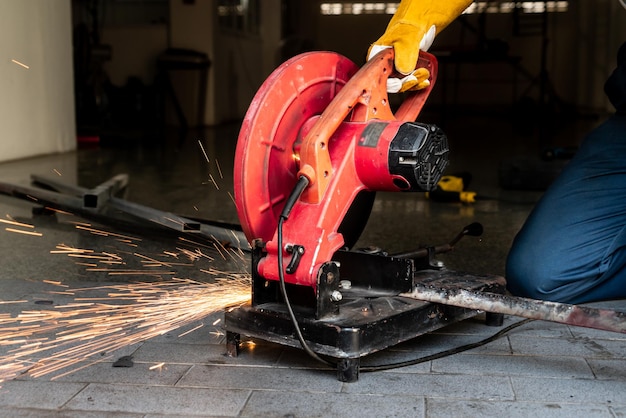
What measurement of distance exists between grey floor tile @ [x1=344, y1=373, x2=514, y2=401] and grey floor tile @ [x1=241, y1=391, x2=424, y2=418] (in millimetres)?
51

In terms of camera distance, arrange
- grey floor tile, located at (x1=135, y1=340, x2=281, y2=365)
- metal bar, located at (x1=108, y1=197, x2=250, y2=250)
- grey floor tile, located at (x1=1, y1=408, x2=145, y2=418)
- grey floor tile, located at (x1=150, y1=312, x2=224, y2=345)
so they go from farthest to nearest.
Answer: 1. metal bar, located at (x1=108, y1=197, x2=250, y2=250)
2. grey floor tile, located at (x1=150, y1=312, x2=224, y2=345)
3. grey floor tile, located at (x1=135, y1=340, x2=281, y2=365)
4. grey floor tile, located at (x1=1, y1=408, x2=145, y2=418)

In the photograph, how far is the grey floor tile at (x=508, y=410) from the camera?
187 centimetres

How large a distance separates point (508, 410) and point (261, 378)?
61 centimetres

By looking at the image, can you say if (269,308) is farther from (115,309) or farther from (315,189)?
(115,309)

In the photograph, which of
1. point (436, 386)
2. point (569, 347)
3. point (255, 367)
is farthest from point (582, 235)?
point (255, 367)

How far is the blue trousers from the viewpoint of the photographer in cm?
279

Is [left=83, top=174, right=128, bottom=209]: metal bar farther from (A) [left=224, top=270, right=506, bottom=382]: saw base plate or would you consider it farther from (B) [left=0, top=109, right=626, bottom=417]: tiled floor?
(A) [left=224, top=270, right=506, bottom=382]: saw base plate

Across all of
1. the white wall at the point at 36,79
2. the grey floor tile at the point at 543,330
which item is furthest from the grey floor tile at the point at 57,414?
the white wall at the point at 36,79

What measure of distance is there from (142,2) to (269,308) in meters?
14.1

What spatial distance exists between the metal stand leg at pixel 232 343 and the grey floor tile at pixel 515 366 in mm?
532

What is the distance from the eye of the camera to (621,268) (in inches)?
114

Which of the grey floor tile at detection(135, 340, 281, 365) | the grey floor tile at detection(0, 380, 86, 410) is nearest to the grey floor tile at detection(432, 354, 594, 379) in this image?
the grey floor tile at detection(135, 340, 281, 365)

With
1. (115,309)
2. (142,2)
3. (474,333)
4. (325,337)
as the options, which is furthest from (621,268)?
(142,2)

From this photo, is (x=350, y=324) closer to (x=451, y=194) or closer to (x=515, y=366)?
(x=515, y=366)
